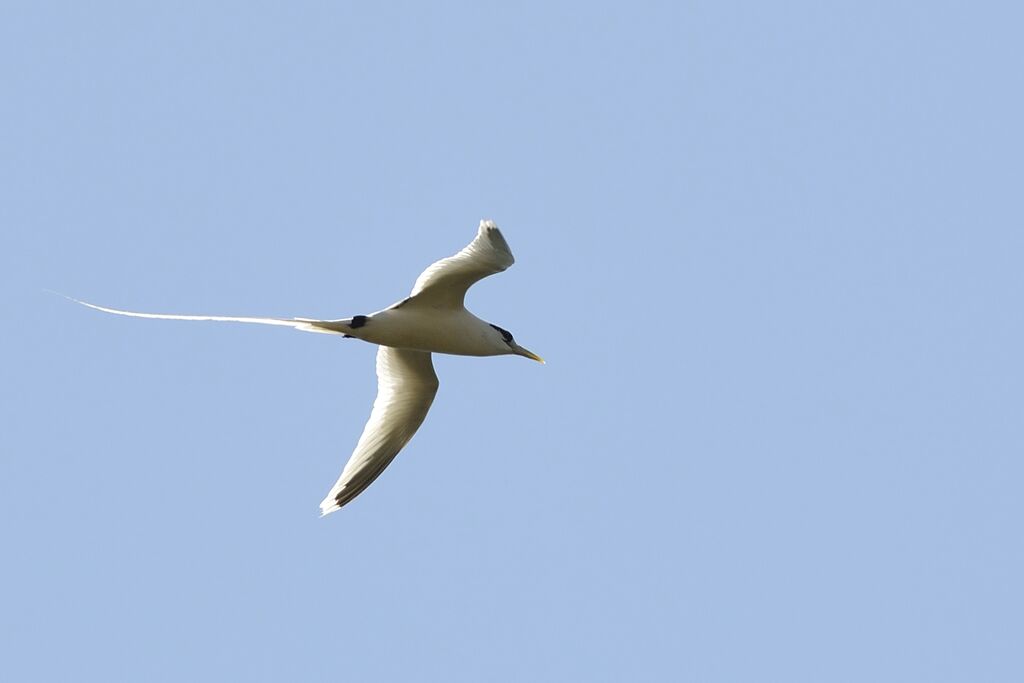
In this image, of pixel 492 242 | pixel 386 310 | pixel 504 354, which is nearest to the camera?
pixel 492 242

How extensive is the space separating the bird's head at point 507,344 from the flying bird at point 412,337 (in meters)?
0.01

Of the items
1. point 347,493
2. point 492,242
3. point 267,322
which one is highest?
point 492,242

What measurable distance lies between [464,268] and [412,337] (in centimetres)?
106

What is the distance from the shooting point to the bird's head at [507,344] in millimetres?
13602

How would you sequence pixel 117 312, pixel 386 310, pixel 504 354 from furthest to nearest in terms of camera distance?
pixel 504 354 < pixel 386 310 < pixel 117 312

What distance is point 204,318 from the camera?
1138 centimetres

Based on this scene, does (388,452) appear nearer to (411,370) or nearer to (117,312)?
(411,370)

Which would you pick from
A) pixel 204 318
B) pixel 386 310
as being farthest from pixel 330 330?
pixel 204 318

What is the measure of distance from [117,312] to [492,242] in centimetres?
322

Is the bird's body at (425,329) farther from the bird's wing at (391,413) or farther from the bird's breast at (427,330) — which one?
the bird's wing at (391,413)

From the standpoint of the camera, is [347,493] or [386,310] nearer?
[386,310]

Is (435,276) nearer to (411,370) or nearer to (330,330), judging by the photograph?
(330,330)

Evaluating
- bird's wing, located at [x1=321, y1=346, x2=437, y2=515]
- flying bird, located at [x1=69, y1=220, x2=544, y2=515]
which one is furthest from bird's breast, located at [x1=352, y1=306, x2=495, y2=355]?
bird's wing, located at [x1=321, y1=346, x2=437, y2=515]

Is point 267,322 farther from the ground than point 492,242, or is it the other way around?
point 492,242
